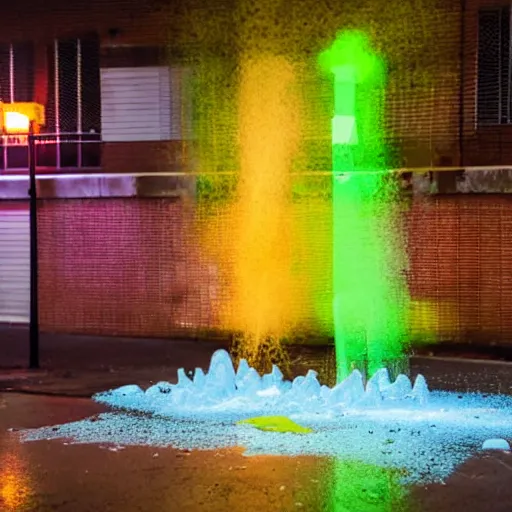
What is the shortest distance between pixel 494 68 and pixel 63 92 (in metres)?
7.30

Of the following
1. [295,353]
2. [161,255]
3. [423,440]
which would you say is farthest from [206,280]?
[423,440]

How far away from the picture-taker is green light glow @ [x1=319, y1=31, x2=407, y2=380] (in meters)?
11.2

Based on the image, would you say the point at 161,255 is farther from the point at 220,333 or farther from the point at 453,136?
the point at 453,136

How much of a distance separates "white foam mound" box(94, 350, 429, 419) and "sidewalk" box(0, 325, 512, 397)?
2.96ft

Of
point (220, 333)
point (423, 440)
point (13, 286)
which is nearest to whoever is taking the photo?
point (423, 440)

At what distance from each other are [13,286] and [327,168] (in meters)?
6.20

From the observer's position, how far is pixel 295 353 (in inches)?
423

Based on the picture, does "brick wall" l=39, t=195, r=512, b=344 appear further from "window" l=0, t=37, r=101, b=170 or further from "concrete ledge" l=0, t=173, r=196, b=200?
"window" l=0, t=37, r=101, b=170

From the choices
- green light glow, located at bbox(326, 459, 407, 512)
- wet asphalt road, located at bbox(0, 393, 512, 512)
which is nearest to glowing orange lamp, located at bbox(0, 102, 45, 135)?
wet asphalt road, located at bbox(0, 393, 512, 512)

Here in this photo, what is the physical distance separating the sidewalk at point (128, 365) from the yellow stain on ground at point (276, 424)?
2.24 m

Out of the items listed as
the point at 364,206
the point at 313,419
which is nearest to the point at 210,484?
the point at 313,419

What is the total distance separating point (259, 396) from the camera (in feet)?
25.0

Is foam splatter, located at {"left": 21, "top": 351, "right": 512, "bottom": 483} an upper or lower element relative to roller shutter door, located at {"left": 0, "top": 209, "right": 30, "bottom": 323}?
lower

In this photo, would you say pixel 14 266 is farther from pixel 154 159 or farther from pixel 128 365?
pixel 128 365
